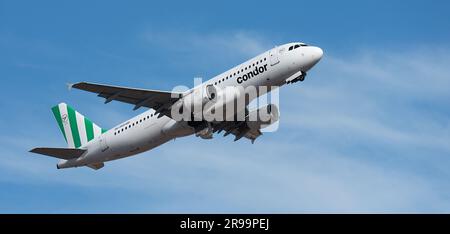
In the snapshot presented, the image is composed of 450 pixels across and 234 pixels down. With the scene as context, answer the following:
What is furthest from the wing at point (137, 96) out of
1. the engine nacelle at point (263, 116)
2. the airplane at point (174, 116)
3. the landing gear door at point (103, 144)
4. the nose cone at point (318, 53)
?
the nose cone at point (318, 53)

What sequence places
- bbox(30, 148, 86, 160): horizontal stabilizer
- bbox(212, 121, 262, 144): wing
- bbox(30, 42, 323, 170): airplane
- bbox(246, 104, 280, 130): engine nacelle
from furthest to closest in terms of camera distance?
bbox(30, 148, 86, 160): horizontal stabilizer
bbox(212, 121, 262, 144): wing
bbox(246, 104, 280, 130): engine nacelle
bbox(30, 42, 323, 170): airplane

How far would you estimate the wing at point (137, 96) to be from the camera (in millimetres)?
58938

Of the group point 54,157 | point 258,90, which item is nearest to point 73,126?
point 54,157

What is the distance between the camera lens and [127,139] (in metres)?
65.3

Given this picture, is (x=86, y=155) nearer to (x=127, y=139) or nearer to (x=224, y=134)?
(x=127, y=139)

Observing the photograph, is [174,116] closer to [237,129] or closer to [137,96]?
[137,96]

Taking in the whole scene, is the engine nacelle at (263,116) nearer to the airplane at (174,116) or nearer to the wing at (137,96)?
the airplane at (174,116)

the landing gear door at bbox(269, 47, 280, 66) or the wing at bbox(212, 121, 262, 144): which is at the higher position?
the landing gear door at bbox(269, 47, 280, 66)

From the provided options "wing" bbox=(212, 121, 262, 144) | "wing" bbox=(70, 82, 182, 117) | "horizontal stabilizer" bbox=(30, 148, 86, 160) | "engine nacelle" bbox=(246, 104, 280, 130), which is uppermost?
"engine nacelle" bbox=(246, 104, 280, 130)

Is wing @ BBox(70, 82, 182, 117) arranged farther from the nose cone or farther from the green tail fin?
the nose cone

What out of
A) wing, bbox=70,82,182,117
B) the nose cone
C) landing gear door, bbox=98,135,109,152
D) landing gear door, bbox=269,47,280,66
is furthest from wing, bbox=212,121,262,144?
the nose cone

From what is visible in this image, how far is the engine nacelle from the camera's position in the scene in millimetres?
66000

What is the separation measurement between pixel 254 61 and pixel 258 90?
79.8 inches

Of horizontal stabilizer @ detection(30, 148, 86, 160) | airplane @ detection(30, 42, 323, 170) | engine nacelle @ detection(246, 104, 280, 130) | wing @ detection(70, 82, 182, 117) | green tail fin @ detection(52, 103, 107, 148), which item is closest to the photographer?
wing @ detection(70, 82, 182, 117)
